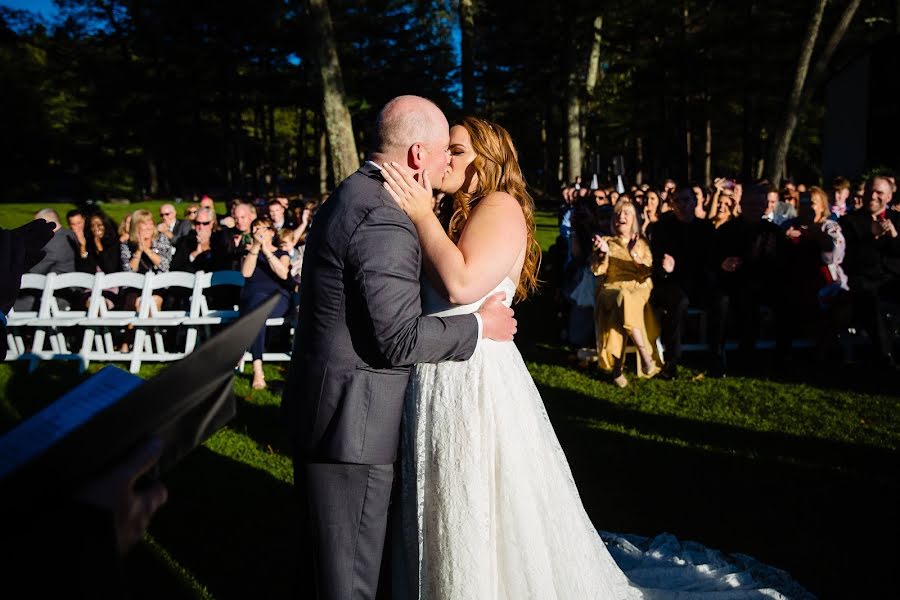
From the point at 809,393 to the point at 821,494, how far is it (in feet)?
8.11

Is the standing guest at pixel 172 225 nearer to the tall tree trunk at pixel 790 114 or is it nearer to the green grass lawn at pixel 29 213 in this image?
the green grass lawn at pixel 29 213

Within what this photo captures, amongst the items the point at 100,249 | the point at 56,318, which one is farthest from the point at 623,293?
the point at 100,249

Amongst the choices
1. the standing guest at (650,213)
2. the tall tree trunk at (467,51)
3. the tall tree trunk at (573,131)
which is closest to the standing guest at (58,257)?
the standing guest at (650,213)

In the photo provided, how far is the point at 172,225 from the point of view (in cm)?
1228

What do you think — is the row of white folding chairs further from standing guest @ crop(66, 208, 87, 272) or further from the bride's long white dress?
the bride's long white dress

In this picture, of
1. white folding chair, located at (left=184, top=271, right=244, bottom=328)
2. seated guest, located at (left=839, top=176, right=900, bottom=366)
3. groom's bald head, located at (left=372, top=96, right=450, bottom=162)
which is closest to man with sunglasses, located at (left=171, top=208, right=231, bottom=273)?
white folding chair, located at (left=184, top=271, right=244, bottom=328)

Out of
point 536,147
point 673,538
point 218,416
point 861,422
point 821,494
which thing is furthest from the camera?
point 536,147

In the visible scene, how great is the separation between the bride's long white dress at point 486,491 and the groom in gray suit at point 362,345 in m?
0.17

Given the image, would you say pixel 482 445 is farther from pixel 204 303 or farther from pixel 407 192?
pixel 204 303

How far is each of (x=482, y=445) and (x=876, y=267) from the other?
6891 mm

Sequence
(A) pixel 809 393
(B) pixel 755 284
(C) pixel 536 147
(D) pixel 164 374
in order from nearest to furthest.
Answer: (D) pixel 164 374 → (A) pixel 809 393 → (B) pixel 755 284 → (C) pixel 536 147

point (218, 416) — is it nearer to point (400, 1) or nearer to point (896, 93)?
point (896, 93)

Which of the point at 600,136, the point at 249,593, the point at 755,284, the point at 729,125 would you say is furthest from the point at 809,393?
the point at 600,136

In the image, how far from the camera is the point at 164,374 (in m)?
1.21
